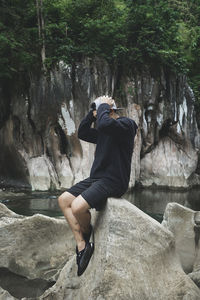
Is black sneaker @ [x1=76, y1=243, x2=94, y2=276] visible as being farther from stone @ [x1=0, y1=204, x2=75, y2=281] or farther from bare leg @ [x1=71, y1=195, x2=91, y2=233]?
stone @ [x1=0, y1=204, x2=75, y2=281]

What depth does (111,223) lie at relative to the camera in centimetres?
291

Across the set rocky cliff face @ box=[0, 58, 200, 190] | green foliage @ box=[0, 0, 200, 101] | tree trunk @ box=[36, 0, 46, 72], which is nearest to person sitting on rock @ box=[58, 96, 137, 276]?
rocky cliff face @ box=[0, 58, 200, 190]

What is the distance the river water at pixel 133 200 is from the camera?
358 inches

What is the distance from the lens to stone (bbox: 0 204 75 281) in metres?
4.07

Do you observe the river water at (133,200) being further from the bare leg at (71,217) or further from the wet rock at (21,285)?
the bare leg at (71,217)

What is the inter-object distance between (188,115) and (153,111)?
2113 millimetres

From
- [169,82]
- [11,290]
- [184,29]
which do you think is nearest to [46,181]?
[169,82]

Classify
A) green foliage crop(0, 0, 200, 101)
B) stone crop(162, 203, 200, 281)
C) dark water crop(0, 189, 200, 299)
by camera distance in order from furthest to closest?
green foliage crop(0, 0, 200, 101)
dark water crop(0, 189, 200, 299)
stone crop(162, 203, 200, 281)

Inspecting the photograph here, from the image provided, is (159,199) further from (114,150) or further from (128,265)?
(114,150)

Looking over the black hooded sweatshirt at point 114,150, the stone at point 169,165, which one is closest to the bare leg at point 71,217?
the black hooded sweatshirt at point 114,150

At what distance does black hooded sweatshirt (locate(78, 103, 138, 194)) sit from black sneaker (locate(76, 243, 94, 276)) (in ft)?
2.16

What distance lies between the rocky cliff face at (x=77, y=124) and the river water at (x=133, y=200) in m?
1.23

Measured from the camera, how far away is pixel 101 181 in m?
2.90

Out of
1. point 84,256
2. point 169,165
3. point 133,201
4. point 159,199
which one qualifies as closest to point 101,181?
point 84,256
